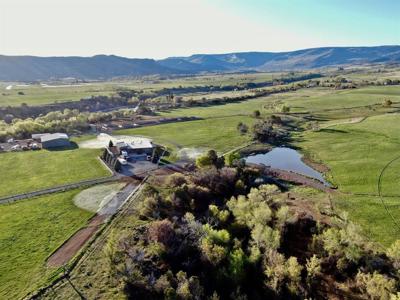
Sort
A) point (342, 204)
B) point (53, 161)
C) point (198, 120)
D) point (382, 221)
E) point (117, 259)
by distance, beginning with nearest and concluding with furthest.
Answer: point (117, 259), point (382, 221), point (342, 204), point (53, 161), point (198, 120)

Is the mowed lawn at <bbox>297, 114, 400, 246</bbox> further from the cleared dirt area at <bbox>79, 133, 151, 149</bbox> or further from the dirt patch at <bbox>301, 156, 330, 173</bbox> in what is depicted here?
the cleared dirt area at <bbox>79, 133, 151, 149</bbox>

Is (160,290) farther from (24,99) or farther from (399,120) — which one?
(24,99)

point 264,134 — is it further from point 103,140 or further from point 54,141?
point 54,141

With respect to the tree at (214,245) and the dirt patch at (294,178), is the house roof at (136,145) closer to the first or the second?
the dirt patch at (294,178)

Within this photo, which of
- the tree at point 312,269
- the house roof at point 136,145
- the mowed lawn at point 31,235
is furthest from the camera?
the house roof at point 136,145

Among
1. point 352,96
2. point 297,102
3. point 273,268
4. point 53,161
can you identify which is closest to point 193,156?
point 53,161

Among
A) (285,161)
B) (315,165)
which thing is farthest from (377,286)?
(285,161)

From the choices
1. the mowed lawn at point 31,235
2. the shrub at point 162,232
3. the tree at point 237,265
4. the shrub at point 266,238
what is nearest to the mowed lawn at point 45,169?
the mowed lawn at point 31,235
